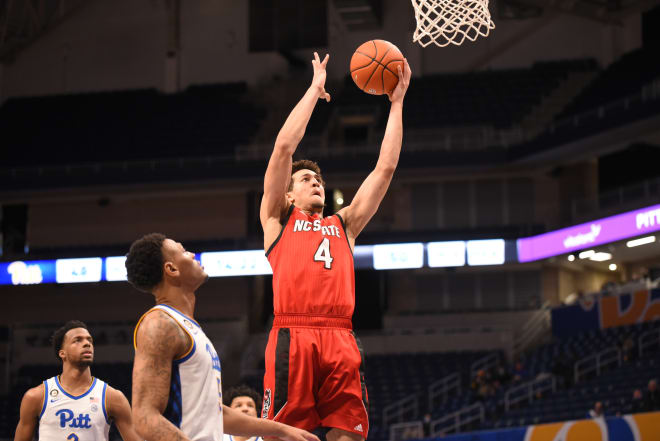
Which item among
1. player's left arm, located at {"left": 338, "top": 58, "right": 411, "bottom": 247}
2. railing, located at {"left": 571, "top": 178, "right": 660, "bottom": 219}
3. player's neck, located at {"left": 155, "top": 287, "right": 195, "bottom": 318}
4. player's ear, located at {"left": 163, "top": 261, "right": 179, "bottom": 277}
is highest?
railing, located at {"left": 571, "top": 178, "right": 660, "bottom": 219}

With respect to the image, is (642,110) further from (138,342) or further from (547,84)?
(138,342)

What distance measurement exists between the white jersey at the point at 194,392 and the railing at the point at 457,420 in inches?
575

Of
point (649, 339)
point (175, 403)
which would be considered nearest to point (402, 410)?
point (649, 339)

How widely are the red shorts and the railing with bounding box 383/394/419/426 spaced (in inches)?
621

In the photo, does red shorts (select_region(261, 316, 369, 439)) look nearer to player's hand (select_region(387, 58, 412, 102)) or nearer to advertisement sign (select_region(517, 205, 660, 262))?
player's hand (select_region(387, 58, 412, 102))

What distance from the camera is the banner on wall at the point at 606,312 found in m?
21.9

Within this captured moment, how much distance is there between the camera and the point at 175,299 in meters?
4.09

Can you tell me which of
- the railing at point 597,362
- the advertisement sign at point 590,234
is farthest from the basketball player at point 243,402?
the advertisement sign at point 590,234

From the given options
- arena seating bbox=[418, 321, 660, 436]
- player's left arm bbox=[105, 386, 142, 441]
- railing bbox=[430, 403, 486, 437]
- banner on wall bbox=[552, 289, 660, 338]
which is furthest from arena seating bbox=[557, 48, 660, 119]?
player's left arm bbox=[105, 386, 142, 441]

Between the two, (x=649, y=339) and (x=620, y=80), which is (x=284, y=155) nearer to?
(x=649, y=339)

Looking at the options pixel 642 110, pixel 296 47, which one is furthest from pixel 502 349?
pixel 296 47

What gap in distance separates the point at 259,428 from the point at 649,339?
55.3ft

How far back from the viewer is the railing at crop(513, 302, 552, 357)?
25141mm

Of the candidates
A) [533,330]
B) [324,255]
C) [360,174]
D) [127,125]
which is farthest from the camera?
[127,125]
